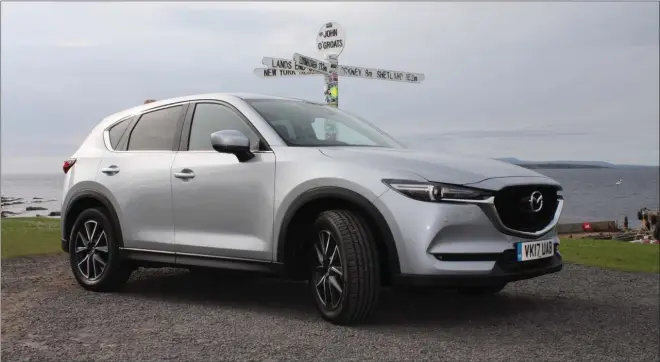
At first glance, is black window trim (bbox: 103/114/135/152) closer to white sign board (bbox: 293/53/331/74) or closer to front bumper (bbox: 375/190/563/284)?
white sign board (bbox: 293/53/331/74)

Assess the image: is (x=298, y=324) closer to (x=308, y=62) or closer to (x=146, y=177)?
(x=146, y=177)

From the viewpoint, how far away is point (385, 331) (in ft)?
15.8

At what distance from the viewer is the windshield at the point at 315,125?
217 inches

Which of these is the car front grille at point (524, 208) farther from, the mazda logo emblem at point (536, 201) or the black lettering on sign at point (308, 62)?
the black lettering on sign at point (308, 62)

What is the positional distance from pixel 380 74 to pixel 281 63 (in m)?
1.66

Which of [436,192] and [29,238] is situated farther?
[29,238]

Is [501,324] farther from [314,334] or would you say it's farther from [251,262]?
[251,262]

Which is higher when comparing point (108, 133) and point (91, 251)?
point (108, 133)

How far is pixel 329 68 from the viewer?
10062 mm

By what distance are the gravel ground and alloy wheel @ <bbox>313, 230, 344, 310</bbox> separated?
207mm

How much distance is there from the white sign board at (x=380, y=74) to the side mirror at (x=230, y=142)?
5118 mm

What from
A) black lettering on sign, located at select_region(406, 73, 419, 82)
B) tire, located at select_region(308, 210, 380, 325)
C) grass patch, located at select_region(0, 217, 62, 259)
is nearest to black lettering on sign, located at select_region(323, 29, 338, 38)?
black lettering on sign, located at select_region(406, 73, 419, 82)

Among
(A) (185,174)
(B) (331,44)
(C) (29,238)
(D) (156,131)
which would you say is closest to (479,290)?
(A) (185,174)

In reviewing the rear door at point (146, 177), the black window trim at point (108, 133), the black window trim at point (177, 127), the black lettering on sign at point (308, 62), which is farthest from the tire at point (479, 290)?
the black lettering on sign at point (308, 62)
